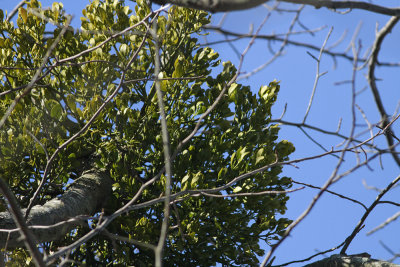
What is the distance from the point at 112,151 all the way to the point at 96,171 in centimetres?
28

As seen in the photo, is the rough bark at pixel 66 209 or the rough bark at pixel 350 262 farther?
the rough bark at pixel 350 262

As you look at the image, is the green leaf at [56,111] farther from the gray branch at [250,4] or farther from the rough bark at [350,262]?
the rough bark at [350,262]

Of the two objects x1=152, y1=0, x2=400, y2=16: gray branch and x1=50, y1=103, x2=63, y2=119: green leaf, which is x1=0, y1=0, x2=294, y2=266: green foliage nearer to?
x1=50, y1=103, x2=63, y2=119: green leaf

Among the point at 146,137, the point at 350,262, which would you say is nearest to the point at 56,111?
the point at 146,137

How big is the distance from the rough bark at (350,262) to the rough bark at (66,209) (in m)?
1.19

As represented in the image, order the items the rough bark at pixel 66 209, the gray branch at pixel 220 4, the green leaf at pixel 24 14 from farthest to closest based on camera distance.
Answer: the green leaf at pixel 24 14 → the rough bark at pixel 66 209 → the gray branch at pixel 220 4

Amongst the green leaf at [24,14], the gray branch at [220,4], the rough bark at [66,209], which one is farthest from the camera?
the green leaf at [24,14]

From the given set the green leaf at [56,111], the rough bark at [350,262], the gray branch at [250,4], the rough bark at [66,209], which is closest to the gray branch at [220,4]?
the gray branch at [250,4]

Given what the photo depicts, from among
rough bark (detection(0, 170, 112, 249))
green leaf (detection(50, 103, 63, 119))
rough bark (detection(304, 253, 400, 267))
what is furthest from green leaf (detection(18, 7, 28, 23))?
rough bark (detection(304, 253, 400, 267))

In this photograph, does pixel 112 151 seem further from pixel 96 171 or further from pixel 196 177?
pixel 196 177

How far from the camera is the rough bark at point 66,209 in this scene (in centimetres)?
195

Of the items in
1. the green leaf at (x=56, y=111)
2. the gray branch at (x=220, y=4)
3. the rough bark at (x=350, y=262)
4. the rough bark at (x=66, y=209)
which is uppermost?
the green leaf at (x=56, y=111)

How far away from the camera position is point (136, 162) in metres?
2.66

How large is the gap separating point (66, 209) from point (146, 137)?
568 mm
